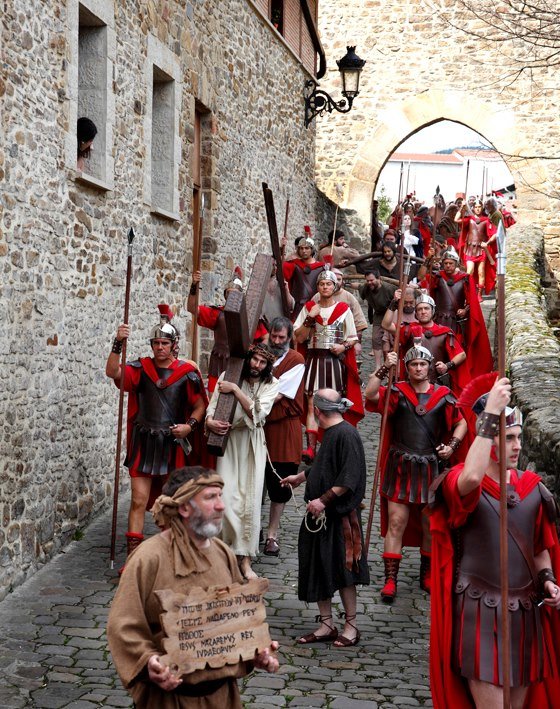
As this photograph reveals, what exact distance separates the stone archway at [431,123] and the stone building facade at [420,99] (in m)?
0.02

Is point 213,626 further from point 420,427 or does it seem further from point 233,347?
point 420,427

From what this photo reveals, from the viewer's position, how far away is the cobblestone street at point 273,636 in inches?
224

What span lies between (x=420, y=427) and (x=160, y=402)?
1787 mm

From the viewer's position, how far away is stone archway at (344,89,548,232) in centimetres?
2358

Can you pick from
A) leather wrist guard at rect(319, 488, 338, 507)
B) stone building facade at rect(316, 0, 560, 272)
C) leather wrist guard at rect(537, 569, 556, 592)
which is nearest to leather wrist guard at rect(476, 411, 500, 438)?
leather wrist guard at rect(537, 569, 556, 592)

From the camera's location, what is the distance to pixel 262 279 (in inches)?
323

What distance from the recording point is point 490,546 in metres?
4.56

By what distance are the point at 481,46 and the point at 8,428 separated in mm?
18595

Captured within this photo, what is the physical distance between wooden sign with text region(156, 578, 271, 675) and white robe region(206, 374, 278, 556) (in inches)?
142

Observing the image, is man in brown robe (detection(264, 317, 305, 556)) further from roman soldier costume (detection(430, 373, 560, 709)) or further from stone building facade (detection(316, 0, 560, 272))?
stone building facade (detection(316, 0, 560, 272))

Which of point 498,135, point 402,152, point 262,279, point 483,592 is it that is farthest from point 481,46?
point 402,152

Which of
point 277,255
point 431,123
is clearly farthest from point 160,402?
point 431,123

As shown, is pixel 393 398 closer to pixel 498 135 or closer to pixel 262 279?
pixel 262 279

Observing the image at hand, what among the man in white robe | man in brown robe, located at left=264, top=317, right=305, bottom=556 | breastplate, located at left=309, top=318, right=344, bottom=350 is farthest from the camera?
breastplate, located at left=309, top=318, right=344, bottom=350
